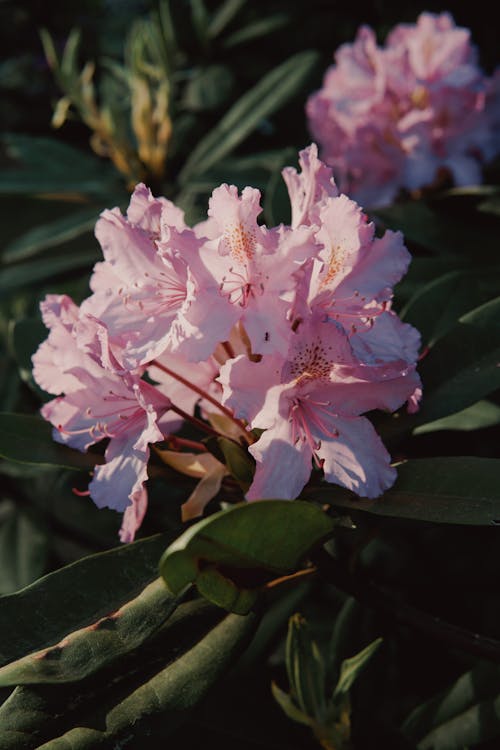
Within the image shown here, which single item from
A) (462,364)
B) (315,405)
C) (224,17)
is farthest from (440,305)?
(224,17)

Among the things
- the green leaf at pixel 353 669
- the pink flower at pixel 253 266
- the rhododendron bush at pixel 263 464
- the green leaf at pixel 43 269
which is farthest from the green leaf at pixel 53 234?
the green leaf at pixel 353 669

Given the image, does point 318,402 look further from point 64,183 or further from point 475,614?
point 64,183

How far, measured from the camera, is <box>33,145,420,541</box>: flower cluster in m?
0.74

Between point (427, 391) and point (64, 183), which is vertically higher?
point (64, 183)

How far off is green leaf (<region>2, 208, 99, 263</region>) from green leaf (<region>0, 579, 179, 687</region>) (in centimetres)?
97

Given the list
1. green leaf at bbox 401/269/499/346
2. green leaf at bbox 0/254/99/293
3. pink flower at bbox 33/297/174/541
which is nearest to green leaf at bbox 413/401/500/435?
green leaf at bbox 401/269/499/346

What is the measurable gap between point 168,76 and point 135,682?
4.83 feet

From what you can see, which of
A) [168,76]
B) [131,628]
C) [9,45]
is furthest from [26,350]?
[9,45]

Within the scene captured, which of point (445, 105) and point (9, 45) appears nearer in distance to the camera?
point (445, 105)

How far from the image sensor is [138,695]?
755 millimetres

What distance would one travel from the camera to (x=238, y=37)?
6.42 ft

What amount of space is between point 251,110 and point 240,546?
134 cm

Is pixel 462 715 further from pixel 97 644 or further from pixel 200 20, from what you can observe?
pixel 200 20

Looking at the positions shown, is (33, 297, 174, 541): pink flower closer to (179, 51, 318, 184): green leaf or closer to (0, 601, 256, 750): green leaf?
(0, 601, 256, 750): green leaf
